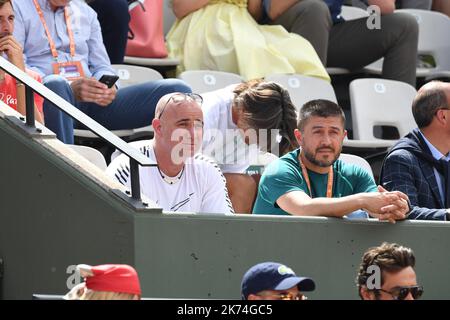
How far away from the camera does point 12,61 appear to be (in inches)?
327

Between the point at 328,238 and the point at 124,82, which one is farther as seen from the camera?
the point at 124,82

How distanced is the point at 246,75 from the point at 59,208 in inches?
140

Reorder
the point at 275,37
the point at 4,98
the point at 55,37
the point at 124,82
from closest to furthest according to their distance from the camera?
1. the point at 4,98
2. the point at 55,37
3. the point at 124,82
4. the point at 275,37

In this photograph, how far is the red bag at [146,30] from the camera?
33.8 ft

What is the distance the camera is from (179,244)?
6797mm

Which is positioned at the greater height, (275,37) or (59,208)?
(275,37)

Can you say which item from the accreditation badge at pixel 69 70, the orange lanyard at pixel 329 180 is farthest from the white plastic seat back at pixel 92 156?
the orange lanyard at pixel 329 180

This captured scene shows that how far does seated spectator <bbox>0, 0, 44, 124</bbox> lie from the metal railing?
729mm

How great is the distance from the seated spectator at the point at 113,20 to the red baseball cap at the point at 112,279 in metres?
4.85

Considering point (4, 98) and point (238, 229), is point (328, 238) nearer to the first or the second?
point (238, 229)

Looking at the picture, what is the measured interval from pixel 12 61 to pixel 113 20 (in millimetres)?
1707

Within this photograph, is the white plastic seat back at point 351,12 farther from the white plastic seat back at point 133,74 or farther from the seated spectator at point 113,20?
the seated spectator at point 113,20

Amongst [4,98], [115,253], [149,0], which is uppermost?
[149,0]

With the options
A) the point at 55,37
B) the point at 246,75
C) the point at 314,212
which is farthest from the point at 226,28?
the point at 314,212
